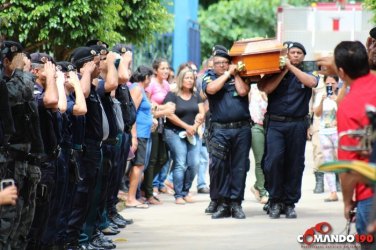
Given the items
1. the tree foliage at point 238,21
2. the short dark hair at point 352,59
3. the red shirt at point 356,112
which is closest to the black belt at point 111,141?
the short dark hair at point 352,59

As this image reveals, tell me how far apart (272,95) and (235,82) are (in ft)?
1.65

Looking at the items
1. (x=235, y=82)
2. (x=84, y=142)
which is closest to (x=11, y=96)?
(x=84, y=142)

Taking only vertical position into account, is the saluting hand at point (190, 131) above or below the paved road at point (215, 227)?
above

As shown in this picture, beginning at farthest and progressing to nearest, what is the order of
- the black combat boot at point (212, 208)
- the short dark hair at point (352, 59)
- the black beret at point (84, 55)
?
the black combat boot at point (212, 208)
the black beret at point (84, 55)
the short dark hair at point (352, 59)

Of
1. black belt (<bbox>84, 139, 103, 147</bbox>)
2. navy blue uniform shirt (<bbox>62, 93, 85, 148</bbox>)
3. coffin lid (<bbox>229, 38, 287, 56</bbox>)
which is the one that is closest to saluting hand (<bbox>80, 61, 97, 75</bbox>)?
navy blue uniform shirt (<bbox>62, 93, 85, 148</bbox>)

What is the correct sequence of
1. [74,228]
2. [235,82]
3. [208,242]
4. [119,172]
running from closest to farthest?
[74,228] → [208,242] → [119,172] → [235,82]

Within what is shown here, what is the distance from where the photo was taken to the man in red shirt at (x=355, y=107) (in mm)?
7984

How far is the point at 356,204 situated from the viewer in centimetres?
827

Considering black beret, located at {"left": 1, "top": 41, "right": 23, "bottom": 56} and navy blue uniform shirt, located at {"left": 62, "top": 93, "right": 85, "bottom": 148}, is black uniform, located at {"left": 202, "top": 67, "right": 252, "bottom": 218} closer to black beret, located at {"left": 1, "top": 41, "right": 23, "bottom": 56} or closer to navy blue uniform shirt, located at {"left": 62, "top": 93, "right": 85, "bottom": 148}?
navy blue uniform shirt, located at {"left": 62, "top": 93, "right": 85, "bottom": 148}

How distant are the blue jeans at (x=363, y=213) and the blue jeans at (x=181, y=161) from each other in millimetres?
9675

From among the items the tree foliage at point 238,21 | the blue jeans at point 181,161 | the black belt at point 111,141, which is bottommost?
the blue jeans at point 181,161

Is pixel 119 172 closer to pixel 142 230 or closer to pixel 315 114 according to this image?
pixel 142 230

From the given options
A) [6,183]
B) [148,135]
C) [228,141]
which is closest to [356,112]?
[6,183]

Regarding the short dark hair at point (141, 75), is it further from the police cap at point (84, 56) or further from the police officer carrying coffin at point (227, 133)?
the police cap at point (84, 56)
